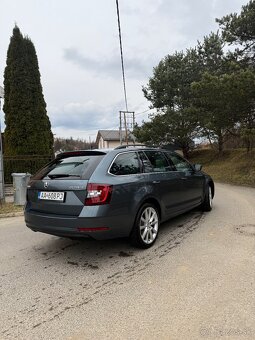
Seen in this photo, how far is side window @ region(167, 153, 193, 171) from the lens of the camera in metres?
6.18

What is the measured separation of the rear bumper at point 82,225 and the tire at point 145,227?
18 cm

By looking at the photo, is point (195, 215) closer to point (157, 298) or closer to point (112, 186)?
point (112, 186)

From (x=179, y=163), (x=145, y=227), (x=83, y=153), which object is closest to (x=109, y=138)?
(x=179, y=163)

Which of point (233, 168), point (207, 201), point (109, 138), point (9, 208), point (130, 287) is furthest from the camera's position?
point (109, 138)

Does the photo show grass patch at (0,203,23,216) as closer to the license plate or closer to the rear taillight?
the license plate

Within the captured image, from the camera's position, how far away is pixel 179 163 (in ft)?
21.0

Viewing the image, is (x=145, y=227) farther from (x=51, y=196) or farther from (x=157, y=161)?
(x=51, y=196)

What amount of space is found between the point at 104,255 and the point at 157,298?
1.55 metres

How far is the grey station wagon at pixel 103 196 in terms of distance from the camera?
412cm

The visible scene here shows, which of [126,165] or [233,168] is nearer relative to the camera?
[126,165]

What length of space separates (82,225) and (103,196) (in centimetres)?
46

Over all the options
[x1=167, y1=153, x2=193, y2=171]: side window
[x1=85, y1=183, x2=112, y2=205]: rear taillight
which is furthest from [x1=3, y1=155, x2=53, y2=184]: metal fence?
[x1=85, y1=183, x2=112, y2=205]: rear taillight

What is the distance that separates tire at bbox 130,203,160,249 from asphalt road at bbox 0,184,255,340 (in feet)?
0.50

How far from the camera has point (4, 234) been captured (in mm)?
6160
